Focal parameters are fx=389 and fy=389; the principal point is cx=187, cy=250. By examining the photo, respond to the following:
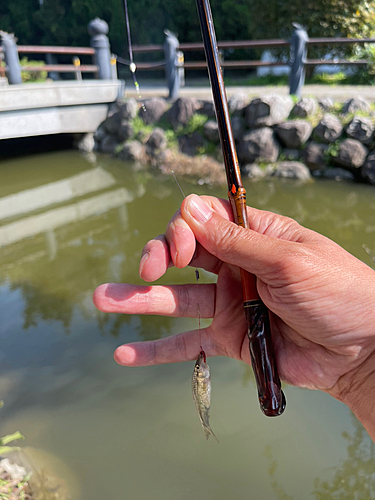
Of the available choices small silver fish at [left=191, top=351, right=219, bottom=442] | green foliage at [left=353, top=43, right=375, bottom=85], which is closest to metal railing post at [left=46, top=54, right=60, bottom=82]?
green foliage at [left=353, top=43, right=375, bottom=85]

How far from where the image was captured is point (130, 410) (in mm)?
3068

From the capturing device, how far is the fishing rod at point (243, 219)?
169cm

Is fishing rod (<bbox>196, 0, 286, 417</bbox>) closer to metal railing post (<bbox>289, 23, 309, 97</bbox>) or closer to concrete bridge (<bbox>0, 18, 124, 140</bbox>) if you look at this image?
concrete bridge (<bbox>0, 18, 124, 140</bbox>)

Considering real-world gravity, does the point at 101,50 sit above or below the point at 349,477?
above

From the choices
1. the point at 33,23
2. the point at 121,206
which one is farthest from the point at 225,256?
the point at 33,23

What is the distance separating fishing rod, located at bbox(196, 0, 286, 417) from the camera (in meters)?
1.69

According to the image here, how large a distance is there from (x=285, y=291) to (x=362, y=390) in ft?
2.09

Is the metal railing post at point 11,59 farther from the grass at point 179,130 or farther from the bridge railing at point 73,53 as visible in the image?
the grass at point 179,130

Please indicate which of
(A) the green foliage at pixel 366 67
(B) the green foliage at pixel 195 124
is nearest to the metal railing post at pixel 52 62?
(B) the green foliage at pixel 195 124

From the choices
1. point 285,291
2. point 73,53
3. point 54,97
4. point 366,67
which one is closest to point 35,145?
point 54,97

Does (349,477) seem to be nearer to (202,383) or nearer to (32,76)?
(202,383)

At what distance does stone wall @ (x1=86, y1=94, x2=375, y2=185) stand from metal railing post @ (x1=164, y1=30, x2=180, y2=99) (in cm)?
84

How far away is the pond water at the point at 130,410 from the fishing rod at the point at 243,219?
120 cm

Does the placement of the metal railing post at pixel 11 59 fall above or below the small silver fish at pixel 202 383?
above
